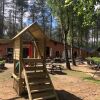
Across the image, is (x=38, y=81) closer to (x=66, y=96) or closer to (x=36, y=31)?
(x=66, y=96)

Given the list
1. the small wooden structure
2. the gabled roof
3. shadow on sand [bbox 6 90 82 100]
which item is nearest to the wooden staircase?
the small wooden structure

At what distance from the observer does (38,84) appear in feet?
39.4

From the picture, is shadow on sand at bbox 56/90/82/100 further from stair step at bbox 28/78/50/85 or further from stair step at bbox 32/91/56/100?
stair step at bbox 28/78/50/85

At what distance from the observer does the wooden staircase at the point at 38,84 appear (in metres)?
11.4

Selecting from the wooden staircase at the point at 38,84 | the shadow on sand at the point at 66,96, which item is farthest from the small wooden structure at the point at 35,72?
the shadow on sand at the point at 66,96

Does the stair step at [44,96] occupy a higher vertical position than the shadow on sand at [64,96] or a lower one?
higher

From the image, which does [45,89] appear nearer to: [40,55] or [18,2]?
[40,55]

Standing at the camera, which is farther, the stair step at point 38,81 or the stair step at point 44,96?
the stair step at point 38,81

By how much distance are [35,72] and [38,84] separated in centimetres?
74

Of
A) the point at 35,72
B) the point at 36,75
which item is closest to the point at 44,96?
the point at 36,75

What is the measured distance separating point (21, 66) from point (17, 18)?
5804cm

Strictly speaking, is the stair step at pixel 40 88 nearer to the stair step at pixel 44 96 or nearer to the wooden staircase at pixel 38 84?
the wooden staircase at pixel 38 84

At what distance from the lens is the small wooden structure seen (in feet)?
37.9

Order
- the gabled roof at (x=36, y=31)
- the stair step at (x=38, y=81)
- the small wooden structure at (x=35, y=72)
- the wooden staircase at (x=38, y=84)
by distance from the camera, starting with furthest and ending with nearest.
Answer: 1. the gabled roof at (x=36, y=31)
2. the stair step at (x=38, y=81)
3. the small wooden structure at (x=35, y=72)
4. the wooden staircase at (x=38, y=84)
